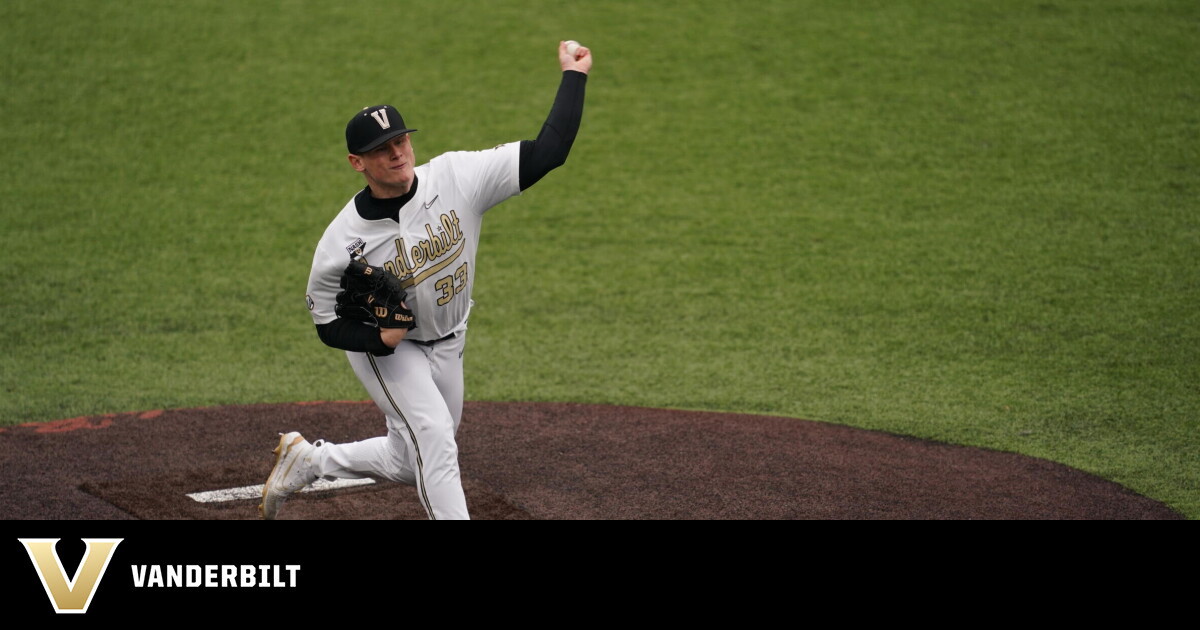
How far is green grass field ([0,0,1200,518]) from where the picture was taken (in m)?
6.94

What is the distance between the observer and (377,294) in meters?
3.82

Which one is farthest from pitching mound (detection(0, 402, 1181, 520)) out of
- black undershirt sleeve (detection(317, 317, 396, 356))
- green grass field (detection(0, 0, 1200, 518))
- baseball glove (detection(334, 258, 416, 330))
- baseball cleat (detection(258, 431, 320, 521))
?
baseball glove (detection(334, 258, 416, 330))

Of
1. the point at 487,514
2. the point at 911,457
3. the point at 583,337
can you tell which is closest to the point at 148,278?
the point at 583,337

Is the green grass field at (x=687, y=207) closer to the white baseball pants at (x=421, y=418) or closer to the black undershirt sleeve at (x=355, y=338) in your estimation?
the white baseball pants at (x=421, y=418)

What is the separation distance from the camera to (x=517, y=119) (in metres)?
10.9

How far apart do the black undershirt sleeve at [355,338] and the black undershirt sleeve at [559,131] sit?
0.76m

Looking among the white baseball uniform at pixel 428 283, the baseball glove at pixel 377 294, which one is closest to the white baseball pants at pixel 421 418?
the white baseball uniform at pixel 428 283

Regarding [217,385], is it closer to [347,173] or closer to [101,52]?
[347,173]

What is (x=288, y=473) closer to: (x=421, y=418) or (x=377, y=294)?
(x=421, y=418)

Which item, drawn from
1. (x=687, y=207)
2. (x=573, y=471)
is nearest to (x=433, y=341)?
(x=573, y=471)

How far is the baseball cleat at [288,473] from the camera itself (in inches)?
178

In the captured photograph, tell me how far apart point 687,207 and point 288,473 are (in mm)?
5759
